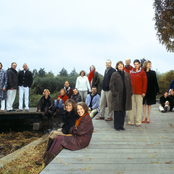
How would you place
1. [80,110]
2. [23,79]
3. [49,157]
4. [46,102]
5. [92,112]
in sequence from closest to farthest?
[49,157]
[80,110]
[92,112]
[23,79]
[46,102]

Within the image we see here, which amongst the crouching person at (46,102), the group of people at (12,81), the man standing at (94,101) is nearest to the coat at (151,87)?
the man standing at (94,101)

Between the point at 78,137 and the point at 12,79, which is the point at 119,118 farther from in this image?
the point at 12,79

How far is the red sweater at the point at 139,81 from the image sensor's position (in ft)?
20.0

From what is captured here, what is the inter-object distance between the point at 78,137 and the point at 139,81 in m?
2.85

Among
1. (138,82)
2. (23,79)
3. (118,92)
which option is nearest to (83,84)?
(23,79)

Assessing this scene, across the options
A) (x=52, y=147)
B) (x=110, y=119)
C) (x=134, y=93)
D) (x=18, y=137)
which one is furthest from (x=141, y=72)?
(x=18, y=137)

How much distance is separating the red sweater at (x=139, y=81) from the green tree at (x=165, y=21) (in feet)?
39.7

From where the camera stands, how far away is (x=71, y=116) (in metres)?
4.38

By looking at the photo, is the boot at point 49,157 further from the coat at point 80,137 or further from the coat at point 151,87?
the coat at point 151,87

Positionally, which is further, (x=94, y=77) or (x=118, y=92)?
(x=94, y=77)

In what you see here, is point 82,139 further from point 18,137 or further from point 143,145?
point 18,137

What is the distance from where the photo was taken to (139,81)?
20.0 ft

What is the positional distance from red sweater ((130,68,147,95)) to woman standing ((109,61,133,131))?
0.38 m

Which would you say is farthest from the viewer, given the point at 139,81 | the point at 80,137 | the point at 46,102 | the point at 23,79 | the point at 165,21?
the point at 165,21
